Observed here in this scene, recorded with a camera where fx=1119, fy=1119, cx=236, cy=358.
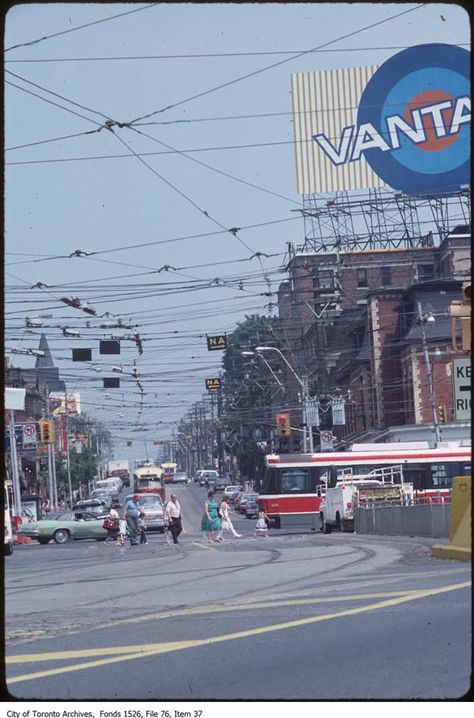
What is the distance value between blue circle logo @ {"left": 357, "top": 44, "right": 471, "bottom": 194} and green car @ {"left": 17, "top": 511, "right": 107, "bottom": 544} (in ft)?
88.0

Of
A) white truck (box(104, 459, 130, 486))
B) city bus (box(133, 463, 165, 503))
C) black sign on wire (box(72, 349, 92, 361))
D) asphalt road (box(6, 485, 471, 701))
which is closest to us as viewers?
asphalt road (box(6, 485, 471, 701))

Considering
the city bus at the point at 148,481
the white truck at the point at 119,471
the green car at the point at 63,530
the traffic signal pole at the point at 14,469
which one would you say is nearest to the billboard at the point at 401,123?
the green car at the point at 63,530

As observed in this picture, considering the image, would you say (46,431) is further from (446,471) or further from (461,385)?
(461,385)

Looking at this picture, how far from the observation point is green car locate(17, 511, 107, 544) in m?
45.9

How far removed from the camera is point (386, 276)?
8212 cm

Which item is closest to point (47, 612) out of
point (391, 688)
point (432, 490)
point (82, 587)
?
point (82, 587)

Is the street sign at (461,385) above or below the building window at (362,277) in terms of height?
below

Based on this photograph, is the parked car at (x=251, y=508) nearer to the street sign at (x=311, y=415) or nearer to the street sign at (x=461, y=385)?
the street sign at (x=311, y=415)

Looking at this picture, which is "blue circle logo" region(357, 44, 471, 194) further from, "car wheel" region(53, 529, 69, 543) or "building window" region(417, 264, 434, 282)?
"building window" region(417, 264, 434, 282)

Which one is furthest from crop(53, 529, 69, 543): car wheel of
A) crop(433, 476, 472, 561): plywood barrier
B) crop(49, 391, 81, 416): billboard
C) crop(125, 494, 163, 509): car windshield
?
crop(433, 476, 472, 561): plywood barrier

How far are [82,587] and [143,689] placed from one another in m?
10.3

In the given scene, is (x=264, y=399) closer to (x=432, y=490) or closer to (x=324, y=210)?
(x=324, y=210)

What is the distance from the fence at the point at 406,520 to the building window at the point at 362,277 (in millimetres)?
45904

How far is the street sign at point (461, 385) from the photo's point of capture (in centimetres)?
1739
